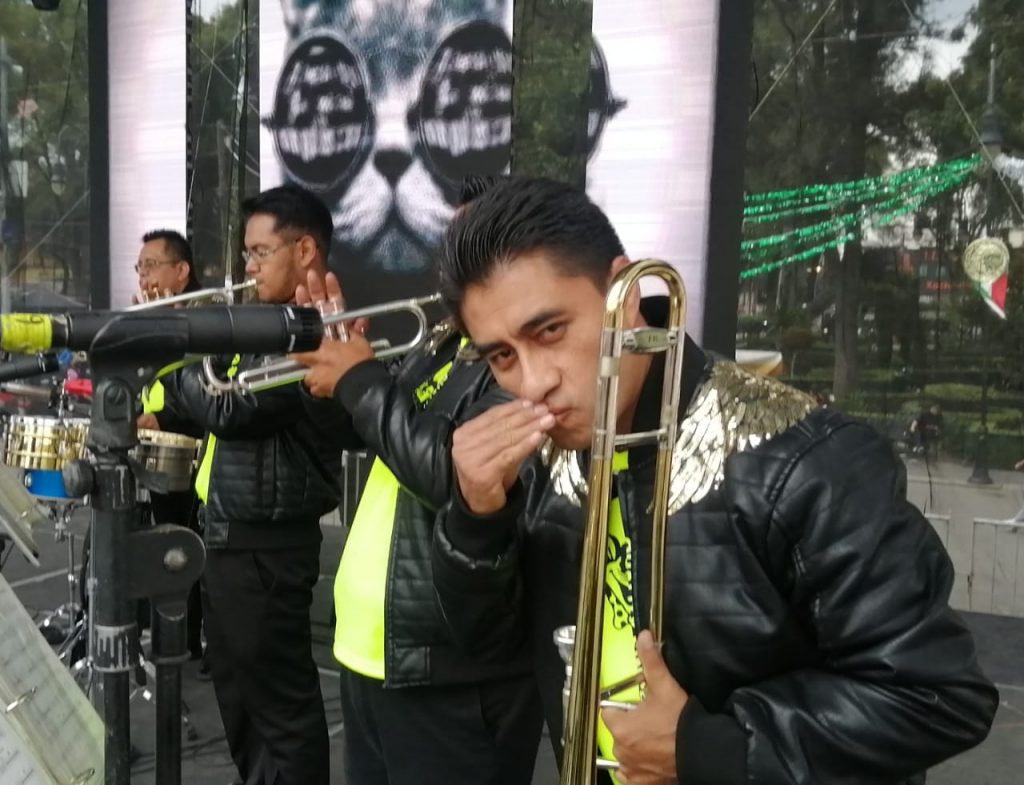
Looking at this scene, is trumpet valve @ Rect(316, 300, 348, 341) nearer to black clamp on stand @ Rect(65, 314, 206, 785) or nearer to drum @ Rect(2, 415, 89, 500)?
black clamp on stand @ Rect(65, 314, 206, 785)

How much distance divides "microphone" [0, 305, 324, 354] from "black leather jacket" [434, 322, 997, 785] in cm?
49

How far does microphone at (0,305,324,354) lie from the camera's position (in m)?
1.23

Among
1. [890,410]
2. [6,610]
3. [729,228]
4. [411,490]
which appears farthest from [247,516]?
[890,410]

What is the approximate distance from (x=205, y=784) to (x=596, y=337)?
266 centimetres

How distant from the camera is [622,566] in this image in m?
1.28

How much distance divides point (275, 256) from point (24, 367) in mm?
1384

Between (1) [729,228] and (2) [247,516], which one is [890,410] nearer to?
(1) [729,228]

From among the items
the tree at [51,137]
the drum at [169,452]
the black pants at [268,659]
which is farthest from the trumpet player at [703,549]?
the tree at [51,137]

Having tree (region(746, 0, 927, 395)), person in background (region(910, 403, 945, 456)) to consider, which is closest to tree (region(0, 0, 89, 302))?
tree (region(746, 0, 927, 395))

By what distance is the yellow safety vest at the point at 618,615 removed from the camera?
1.25m

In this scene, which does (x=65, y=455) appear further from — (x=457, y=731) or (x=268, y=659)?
(x=457, y=731)

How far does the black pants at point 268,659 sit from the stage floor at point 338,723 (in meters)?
0.22

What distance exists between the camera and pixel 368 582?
2010 millimetres

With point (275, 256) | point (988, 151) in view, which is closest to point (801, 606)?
point (275, 256)
